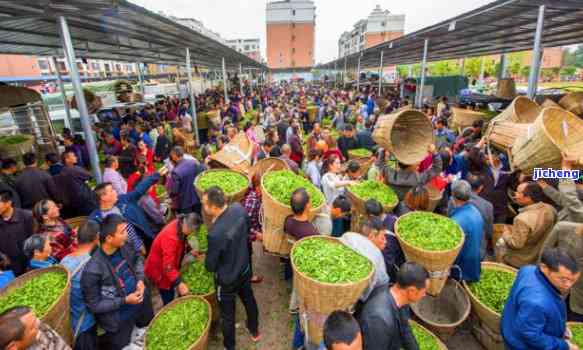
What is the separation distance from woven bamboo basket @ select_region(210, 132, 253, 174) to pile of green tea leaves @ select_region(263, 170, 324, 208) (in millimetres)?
1469

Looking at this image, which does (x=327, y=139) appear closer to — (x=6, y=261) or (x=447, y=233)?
(x=447, y=233)

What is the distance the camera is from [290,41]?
2712 inches

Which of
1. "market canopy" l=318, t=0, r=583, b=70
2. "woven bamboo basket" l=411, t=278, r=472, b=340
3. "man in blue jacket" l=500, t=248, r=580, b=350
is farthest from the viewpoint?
"market canopy" l=318, t=0, r=583, b=70

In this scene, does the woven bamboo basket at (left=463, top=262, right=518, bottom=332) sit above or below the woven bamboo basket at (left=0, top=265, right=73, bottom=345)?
below

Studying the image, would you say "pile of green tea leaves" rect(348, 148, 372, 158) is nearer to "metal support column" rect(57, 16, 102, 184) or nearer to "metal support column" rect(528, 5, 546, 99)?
"metal support column" rect(528, 5, 546, 99)

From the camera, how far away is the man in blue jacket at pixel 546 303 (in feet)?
7.36

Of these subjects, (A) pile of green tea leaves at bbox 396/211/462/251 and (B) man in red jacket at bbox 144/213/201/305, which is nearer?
(A) pile of green tea leaves at bbox 396/211/462/251

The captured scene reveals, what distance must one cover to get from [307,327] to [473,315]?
7.58 feet

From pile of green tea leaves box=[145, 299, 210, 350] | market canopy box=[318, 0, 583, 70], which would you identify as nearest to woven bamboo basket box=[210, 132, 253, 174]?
pile of green tea leaves box=[145, 299, 210, 350]

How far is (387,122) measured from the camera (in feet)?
Answer: 15.5

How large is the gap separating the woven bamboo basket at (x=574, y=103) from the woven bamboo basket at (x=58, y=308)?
878 centimetres

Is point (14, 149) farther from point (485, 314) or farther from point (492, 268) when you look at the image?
point (492, 268)

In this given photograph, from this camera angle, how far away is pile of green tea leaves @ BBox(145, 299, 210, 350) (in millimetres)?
3059

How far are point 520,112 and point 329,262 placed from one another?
4943 mm
